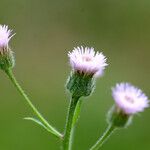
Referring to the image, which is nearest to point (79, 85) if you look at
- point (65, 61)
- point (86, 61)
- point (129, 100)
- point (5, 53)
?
point (86, 61)

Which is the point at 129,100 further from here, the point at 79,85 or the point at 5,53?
the point at 5,53

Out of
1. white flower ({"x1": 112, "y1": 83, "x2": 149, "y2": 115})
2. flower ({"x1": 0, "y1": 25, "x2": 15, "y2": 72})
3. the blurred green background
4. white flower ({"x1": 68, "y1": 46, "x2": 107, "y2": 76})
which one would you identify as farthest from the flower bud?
the blurred green background

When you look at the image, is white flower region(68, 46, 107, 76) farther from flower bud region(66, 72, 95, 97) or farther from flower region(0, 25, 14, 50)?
flower region(0, 25, 14, 50)

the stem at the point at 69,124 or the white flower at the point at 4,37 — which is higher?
the white flower at the point at 4,37

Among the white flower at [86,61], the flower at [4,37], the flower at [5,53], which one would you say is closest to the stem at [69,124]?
the white flower at [86,61]

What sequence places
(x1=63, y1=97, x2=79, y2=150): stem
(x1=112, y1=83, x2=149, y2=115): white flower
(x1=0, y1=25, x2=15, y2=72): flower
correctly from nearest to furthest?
(x1=112, y1=83, x2=149, y2=115): white flower < (x1=63, y1=97, x2=79, y2=150): stem < (x1=0, y1=25, x2=15, y2=72): flower

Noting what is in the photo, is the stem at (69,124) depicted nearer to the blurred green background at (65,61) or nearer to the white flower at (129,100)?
the white flower at (129,100)
